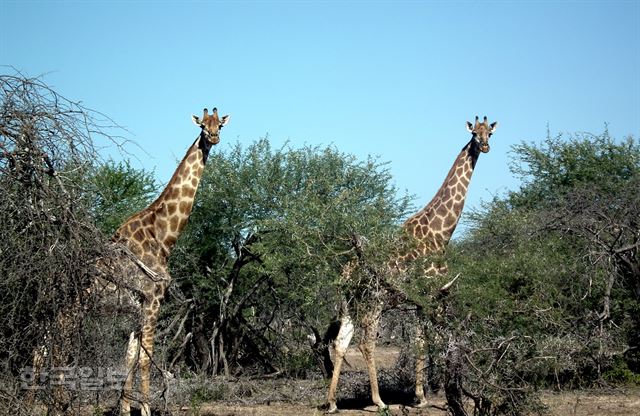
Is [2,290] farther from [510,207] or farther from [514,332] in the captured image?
[510,207]

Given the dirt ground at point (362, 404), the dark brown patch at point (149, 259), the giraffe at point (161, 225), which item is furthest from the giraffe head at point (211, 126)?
the dirt ground at point (362, 404)

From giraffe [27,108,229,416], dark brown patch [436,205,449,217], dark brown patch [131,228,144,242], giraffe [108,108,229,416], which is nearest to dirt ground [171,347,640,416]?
giraffe [27,108,229,416]

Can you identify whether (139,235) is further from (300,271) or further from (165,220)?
(300,271)

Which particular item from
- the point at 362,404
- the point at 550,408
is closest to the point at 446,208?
the point at 362,404

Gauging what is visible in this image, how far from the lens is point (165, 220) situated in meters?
11.6

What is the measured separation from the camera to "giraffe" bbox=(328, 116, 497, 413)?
10094mm

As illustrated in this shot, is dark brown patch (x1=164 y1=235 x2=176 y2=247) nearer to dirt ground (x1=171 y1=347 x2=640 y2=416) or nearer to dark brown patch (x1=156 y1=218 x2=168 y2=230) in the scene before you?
dark brown patch (x1=156 y1=218 x2=168 y2=230)

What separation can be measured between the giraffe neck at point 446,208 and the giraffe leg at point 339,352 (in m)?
1.89

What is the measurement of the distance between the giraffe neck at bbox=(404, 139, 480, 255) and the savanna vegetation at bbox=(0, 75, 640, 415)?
1.73ft

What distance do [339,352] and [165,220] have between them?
108 inches

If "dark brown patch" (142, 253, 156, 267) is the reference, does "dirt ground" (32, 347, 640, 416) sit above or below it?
below

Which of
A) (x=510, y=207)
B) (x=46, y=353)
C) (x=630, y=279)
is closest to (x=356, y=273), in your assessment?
(x=46, y=353)

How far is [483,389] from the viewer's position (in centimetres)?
892

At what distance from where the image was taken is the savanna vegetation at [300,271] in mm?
6785
